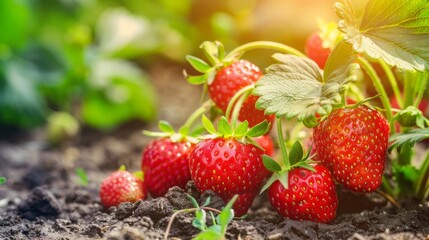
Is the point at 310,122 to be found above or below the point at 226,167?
above

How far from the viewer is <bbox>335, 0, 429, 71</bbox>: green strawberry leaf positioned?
183cm

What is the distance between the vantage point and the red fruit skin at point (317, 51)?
2135 millimetres

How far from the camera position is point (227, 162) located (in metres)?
1.84

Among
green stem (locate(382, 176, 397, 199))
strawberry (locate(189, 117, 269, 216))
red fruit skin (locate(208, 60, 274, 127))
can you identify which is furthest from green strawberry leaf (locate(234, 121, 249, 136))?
green stem (locate(382, 176, 397, 199))

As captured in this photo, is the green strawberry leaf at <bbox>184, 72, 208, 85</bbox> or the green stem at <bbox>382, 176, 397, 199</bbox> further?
the green stem at <bbox>382, 176, 397, 199</bbox>

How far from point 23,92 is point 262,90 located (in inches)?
81.0

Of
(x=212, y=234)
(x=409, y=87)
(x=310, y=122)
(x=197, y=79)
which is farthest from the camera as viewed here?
(x=409, y=87)

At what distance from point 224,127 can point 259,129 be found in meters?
0.10

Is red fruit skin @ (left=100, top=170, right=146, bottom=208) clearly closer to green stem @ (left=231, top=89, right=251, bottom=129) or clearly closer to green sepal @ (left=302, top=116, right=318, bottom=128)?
green stem @ (left=231, top=89, right=251, bottom=129)

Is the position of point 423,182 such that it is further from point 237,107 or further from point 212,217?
point 212,217

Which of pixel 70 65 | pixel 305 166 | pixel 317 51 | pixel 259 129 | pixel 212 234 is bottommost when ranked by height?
pixel 212 234

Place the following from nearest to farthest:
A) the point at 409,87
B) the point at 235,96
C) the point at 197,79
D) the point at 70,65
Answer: the point at 235,96 < the point at 197,79 < the point at 409,87 < the point at 70,65

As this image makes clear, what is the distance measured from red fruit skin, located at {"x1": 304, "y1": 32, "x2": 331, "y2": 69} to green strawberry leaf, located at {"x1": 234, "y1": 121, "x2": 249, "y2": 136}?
0.42m

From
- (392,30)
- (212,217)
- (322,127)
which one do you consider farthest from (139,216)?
(392,30)
